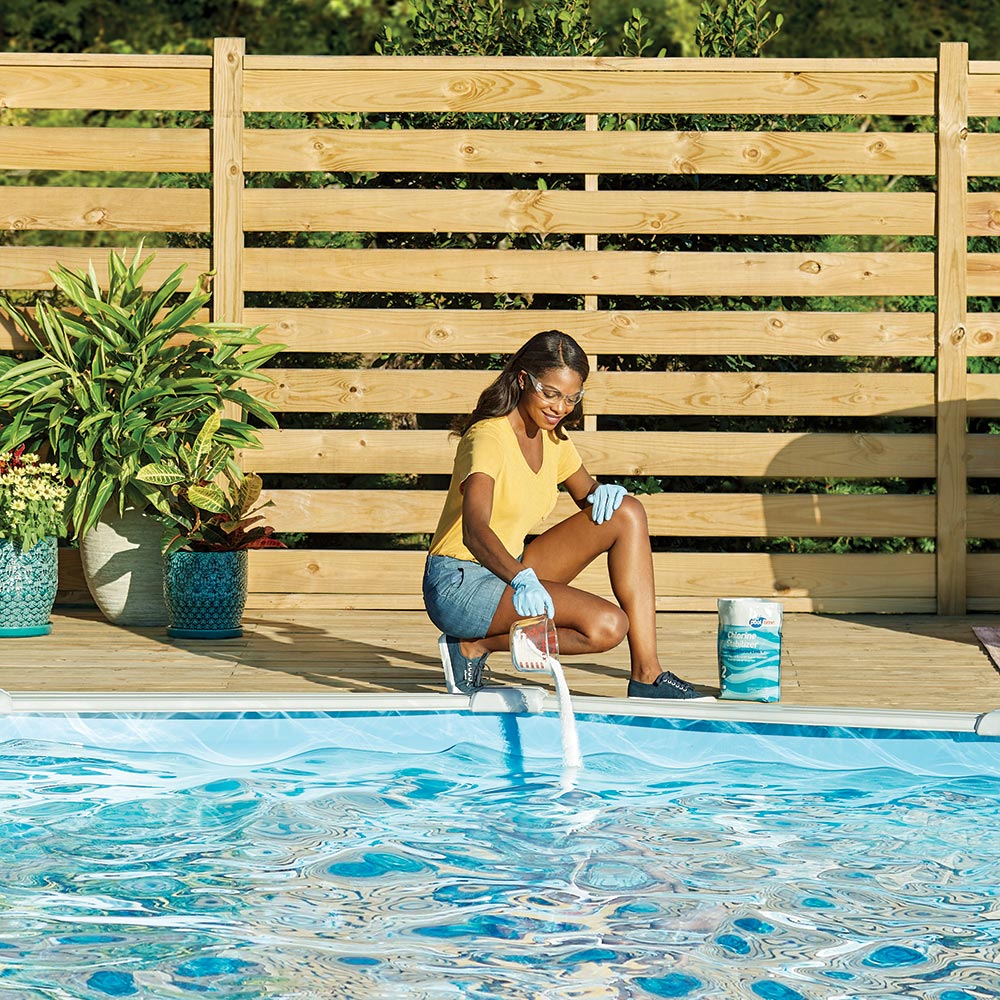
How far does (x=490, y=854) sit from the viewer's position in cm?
380

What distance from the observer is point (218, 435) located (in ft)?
20.9

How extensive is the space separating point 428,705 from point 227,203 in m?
3.05

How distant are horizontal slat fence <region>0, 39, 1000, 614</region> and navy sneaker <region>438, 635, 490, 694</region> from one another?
5.93 ft

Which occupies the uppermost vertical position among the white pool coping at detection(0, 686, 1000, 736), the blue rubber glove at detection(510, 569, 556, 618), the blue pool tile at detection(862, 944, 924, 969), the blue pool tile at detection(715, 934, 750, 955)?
the blue rubber glove at detection(510, 569, 556, 618)

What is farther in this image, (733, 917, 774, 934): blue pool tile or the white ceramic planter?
the white ceramic planter

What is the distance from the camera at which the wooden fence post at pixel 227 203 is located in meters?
6.76

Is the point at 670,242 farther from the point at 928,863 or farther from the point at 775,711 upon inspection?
the point at 928,863

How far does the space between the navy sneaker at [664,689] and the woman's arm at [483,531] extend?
1.90 feet

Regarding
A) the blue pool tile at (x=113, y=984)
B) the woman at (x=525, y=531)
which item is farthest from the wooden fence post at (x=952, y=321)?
the blue pool tile at (x=113, y=984)

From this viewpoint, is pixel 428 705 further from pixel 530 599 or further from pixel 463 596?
pixel 463 596

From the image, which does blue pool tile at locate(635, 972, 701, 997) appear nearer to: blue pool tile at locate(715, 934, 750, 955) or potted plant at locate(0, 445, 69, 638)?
blue pool tile at locate(715, 934, 750, 955)

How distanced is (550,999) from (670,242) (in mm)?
4651

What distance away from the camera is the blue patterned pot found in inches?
239

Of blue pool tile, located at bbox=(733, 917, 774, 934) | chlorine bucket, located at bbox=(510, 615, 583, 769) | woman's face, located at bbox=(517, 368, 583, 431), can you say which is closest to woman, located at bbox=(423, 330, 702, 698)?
woman's face, located at bbox=(517, 368, 583, 431)
